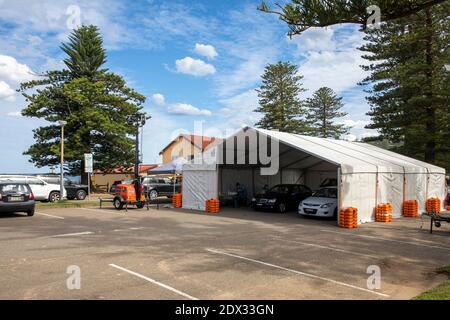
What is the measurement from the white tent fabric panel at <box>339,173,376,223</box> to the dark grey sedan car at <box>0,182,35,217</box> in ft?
41.2

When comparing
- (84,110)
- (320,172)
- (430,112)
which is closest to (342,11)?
(320,172)

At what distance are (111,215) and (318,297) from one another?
12.8 metres

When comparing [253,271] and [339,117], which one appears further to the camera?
[339,117]

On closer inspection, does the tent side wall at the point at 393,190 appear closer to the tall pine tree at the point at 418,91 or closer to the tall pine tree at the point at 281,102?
the tall pine tree at the point at 418,91

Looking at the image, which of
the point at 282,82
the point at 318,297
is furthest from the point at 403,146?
the point at 318,297

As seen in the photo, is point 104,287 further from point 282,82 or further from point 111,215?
point 282,82

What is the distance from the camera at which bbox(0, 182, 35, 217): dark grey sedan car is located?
1513cm

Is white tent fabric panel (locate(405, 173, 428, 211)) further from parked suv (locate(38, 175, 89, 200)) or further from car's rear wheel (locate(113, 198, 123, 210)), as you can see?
parked suv (locate(38, 175, 89, 200))

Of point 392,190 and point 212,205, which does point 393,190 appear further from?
point 212,205

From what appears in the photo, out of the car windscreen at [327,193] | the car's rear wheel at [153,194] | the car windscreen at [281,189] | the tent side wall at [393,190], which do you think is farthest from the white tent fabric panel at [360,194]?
the car's rear wheel at [153,194]

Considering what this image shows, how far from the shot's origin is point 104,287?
619cm

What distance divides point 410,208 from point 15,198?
56.5ft

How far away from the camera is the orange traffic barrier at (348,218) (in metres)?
14.0

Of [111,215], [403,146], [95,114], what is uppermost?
[95,114]
